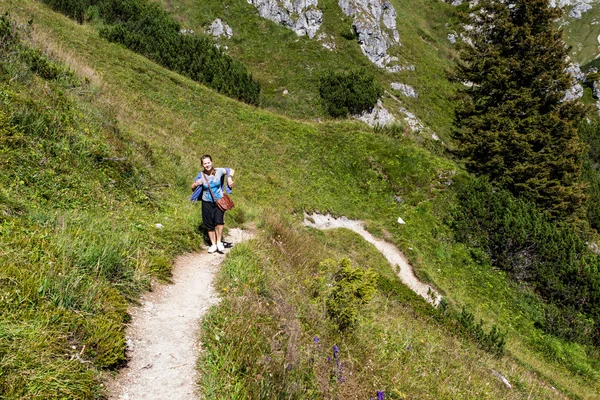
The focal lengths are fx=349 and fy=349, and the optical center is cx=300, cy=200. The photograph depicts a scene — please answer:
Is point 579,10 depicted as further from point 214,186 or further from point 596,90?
point 214,186

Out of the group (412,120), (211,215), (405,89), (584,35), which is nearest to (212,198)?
(211,215)

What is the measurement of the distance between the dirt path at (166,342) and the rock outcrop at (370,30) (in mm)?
46738

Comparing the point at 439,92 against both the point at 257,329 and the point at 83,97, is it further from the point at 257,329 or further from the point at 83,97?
the point at 257,329

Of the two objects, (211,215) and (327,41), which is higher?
(327,41)

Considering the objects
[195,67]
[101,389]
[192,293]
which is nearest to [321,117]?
[195,67]

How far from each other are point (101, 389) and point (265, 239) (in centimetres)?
609

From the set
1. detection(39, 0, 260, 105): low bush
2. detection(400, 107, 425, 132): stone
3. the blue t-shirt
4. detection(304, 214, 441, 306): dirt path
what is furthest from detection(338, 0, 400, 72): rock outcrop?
the blue t-shirt

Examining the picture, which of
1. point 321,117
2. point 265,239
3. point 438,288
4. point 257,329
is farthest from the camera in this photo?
point 321,117

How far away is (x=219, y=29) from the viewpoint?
41.2 meters

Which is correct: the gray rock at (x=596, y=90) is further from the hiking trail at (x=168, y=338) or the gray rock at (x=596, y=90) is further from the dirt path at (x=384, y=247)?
the hiking trail at (x=168, y=338)

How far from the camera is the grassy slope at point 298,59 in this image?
1492 inches

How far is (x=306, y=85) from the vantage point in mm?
38562

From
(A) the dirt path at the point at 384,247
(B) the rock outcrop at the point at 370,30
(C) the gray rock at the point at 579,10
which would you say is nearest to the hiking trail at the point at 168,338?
(A) the dirt path at the point at 384,247

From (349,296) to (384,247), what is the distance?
1168 cm
